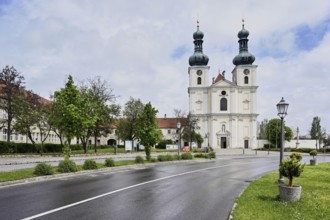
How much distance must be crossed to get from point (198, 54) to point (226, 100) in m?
15.4

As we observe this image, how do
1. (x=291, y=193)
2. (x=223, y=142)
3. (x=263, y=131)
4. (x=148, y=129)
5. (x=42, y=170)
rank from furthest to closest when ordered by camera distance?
(x=263, y=131) < (x=223, y=142) < (x=148, y=129) < (x=42, y=170) < (x=291, y=193)

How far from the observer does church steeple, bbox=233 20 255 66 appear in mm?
92062

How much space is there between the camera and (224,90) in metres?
91.7

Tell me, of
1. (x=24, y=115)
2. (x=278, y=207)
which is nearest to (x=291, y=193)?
(x=278, y=207)

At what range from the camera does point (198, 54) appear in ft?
310

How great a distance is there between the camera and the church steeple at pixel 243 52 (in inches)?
3625

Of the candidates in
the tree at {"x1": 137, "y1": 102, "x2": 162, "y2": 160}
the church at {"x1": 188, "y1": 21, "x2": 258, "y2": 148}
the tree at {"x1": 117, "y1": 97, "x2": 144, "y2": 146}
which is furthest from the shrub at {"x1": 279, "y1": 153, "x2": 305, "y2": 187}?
the church at {"x1": 188, "y1": 21, "x2": 258, "y2": 148}

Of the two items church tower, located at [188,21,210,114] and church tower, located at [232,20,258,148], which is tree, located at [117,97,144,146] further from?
church tower, located at [232,20,258,148]

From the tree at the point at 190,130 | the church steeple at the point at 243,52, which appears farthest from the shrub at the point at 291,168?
the church steeple at the point at 243,52

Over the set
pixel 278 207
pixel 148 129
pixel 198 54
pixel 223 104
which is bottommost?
pixel 278 207

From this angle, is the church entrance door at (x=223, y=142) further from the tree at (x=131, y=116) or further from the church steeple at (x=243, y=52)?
the tree at (x=131, y=116)

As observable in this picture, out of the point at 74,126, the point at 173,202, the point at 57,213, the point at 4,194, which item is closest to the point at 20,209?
the point at 57,213

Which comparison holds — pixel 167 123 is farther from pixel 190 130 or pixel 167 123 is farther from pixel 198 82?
pixel 190 130

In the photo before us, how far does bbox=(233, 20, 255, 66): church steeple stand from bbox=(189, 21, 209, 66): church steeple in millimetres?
8864
